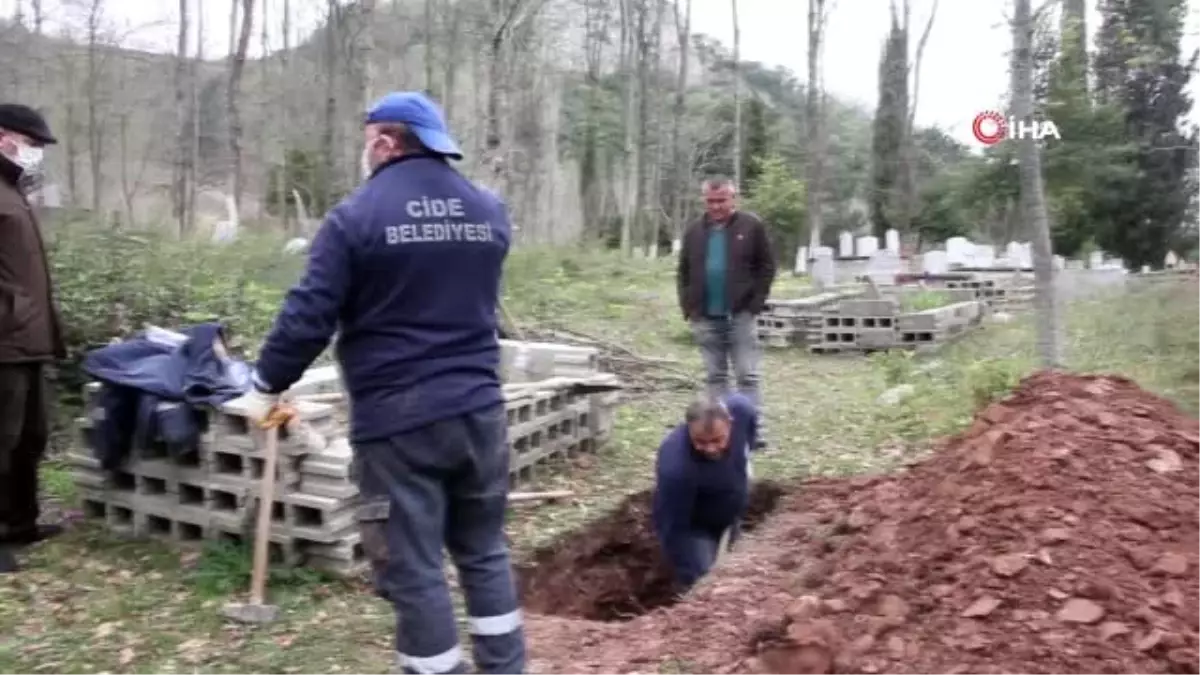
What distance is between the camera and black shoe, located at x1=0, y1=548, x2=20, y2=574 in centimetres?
517

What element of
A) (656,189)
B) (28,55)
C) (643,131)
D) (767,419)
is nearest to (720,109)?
(656,189)

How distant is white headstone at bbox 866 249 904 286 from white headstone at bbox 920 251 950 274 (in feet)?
1.63

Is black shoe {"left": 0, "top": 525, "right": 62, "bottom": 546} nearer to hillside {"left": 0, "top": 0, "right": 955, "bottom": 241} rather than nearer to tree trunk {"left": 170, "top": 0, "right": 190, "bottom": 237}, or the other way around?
hillside {"left": 0, "top": 0, "right": 955, "bottom": 241}

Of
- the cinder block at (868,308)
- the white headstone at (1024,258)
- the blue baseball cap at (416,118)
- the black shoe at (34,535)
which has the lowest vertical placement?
the black shoe at (34,535)

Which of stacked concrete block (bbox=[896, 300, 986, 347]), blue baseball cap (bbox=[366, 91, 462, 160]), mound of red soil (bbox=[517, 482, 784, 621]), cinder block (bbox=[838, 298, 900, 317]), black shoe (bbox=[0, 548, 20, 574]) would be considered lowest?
mound of red soil (bbox=[517, 482, 784, 621])

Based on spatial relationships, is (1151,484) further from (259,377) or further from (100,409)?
(100,409)

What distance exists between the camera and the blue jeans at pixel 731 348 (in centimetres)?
749

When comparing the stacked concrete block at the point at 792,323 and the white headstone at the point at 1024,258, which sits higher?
the white headstone at the point at 1024,258

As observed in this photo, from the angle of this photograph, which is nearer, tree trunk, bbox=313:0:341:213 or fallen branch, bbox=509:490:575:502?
fallen branch, bbox=509:490:575:502

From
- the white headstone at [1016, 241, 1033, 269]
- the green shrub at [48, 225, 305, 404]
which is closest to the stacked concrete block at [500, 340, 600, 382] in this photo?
the green shrub at [48, 225, 305, 404]

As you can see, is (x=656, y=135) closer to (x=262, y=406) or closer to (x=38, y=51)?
(x=38, y=51)

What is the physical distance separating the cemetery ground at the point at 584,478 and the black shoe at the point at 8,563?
82 millimetres

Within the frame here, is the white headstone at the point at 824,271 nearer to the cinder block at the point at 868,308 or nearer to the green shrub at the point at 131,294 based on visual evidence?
the cinder block at the point at 868,308

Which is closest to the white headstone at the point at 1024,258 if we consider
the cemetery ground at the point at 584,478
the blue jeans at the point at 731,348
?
the cemetery ground at the point at 584,478
